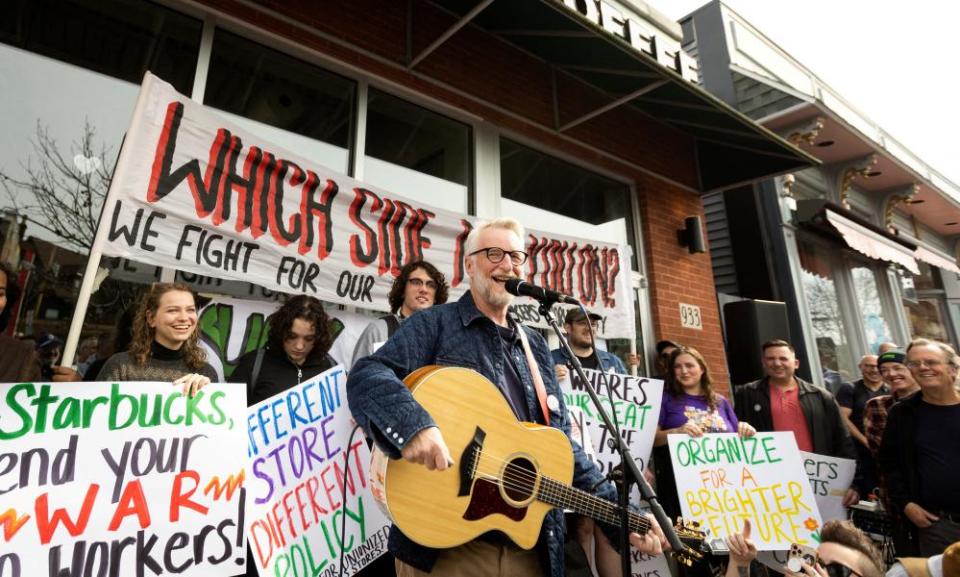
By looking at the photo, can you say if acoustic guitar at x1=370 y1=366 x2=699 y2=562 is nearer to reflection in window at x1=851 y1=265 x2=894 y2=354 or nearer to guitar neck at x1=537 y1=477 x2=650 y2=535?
guitar neck at x1=537 y1=477 x2=650 y2=535

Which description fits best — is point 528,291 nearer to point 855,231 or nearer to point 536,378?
point 536,378

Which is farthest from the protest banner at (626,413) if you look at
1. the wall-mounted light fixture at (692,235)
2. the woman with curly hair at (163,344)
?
the wall-mounted light fixture at (692,235)

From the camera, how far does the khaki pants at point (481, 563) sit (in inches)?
61.4

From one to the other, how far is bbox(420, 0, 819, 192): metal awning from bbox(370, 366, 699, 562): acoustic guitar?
3027 millimetres

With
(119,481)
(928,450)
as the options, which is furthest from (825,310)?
(119,481)

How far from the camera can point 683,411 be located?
11.1 ft

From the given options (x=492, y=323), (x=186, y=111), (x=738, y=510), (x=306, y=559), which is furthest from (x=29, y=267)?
(x=738, y=510)

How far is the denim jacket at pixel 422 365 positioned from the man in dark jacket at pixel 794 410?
2.42 meters

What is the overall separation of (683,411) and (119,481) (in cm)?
310

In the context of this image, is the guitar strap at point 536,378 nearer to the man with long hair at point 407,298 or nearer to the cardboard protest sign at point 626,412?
the man with long hair at point 407,298

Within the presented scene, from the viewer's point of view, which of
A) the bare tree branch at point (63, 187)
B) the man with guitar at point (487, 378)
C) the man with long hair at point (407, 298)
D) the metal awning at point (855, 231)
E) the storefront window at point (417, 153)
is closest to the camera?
the man with guitar at point (487, 378)

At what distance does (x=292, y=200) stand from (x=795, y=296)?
6.86 metres

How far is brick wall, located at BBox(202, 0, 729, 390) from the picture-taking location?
12.7 feet

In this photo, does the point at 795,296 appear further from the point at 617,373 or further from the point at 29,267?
the point at 29,267
